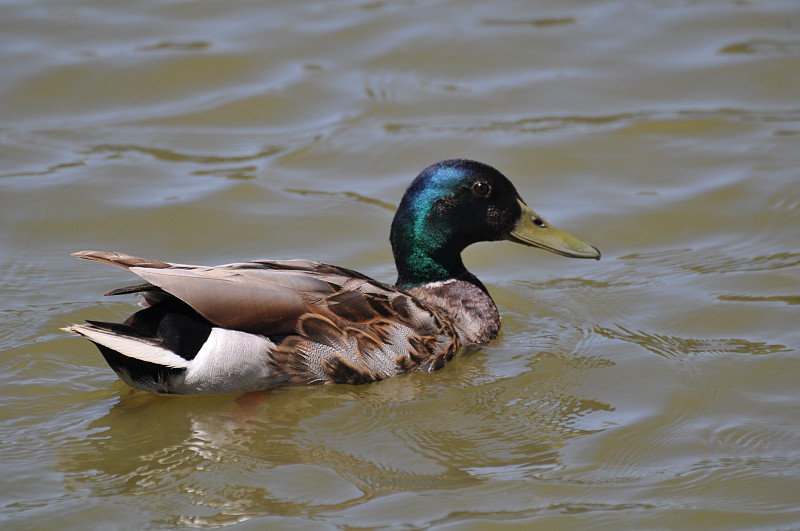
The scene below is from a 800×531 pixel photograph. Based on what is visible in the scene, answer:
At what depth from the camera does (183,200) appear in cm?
917

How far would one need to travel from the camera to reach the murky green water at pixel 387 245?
5402mm

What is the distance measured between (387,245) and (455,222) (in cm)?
145

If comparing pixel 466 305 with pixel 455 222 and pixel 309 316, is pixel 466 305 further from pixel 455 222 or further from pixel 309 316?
pixel 309 316

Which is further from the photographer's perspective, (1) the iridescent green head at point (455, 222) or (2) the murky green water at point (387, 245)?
(1) the iridescent green head at point (455, 222)

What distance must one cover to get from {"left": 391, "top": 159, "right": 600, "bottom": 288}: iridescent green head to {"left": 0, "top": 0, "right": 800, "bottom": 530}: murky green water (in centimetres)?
53

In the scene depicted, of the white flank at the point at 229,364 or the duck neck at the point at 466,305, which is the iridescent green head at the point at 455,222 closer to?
the duck neck at the point at 466,305

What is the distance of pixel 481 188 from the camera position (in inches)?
286

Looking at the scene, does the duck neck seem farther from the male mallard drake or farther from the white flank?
the white flank

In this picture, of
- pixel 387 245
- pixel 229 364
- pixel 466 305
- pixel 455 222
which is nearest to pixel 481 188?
pixel 455 222

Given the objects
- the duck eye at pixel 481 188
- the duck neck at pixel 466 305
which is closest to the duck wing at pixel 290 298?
the duck neck at pixel 466 305

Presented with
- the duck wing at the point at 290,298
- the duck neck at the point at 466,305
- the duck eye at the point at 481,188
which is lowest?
the duck neck at the point at 466,305

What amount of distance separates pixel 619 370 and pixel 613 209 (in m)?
2.60

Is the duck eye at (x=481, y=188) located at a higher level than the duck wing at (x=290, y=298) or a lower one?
higher

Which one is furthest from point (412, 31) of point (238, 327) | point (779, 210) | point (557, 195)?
point (238, 327)
